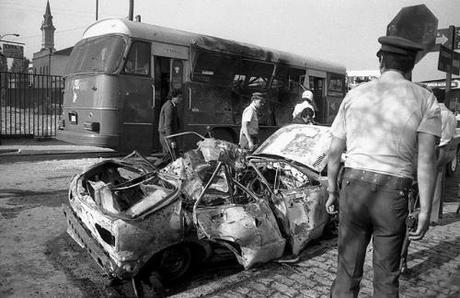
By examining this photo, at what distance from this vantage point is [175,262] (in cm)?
390

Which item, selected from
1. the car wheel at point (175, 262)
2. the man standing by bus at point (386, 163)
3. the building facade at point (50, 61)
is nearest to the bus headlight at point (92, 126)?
the car wheel at point (175, 262)

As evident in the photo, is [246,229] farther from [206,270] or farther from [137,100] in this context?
[137,100]

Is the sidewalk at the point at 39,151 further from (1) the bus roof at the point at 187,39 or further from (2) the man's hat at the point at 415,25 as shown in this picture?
(2) the man's hat at the point at 415,25

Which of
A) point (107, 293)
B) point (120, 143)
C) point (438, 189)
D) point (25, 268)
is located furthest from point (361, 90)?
point (120, 143)

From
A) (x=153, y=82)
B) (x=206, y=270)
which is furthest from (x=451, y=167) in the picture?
(x=206, y=270)

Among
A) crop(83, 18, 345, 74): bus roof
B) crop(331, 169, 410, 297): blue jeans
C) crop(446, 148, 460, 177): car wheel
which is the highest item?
crop(83, 18, 345, 74): bus roof

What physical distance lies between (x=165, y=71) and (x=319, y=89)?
600 cm

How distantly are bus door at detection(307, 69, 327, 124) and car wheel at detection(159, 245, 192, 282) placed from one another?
370 inches

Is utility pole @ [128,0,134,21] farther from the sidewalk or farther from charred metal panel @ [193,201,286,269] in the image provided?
charred metal panel @ [193,201,286,269]

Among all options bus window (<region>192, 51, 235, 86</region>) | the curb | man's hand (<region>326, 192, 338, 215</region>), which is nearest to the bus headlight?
the curb

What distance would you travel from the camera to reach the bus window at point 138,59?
827cm

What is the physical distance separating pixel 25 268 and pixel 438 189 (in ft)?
18.7

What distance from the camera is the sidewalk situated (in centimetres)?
1051

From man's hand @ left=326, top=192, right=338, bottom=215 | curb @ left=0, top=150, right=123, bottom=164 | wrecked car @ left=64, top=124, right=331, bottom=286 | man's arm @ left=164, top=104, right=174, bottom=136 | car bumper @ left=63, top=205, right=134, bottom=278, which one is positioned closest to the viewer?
man's hand @ left=326, top=192, right=338, bottom=215
